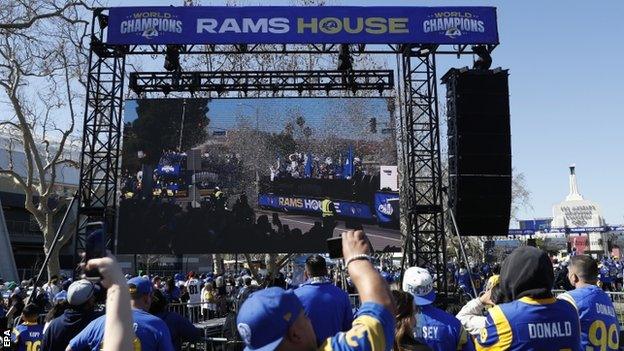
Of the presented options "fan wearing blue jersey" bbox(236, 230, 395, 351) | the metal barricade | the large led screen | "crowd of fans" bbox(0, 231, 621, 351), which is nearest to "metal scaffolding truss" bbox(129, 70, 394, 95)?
the large led screen

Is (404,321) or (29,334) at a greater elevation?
(404,321)

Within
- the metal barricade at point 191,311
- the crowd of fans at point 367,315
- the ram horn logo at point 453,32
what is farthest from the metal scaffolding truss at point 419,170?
the crowd of fans at point 367,315

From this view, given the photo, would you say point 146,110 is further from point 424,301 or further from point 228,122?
point 424,301

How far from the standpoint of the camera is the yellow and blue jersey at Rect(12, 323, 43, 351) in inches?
229

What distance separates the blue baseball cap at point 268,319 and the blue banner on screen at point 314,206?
16.1 metres

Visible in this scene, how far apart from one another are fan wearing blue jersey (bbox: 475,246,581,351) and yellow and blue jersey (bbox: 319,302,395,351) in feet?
4.26

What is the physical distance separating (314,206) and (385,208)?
7.23ft

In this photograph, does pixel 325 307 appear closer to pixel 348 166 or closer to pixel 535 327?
pixel 535 327

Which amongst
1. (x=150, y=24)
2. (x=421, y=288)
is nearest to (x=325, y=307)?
(x=421, y=288)

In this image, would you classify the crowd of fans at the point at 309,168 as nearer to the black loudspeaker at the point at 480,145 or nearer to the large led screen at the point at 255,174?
the large led screen at the point at 255,174

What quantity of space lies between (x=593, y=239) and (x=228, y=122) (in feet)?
280

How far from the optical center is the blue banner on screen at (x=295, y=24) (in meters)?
15.3

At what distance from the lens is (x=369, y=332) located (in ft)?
5.93

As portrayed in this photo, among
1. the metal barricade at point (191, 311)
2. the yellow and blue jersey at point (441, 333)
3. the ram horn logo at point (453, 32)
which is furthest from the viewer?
the ram horn logo at point (453, 32)
